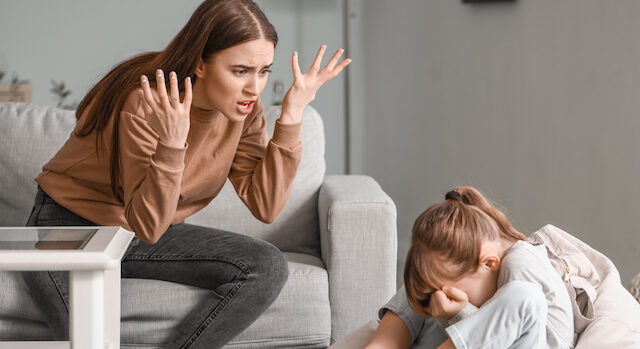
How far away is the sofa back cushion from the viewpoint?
2076 millimetres

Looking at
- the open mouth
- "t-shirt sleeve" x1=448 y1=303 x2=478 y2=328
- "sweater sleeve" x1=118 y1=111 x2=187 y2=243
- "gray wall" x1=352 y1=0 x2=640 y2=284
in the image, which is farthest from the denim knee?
"gray wall" x1=352 y1=0 x2=640 y2=284

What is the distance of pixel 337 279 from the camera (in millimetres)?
1867

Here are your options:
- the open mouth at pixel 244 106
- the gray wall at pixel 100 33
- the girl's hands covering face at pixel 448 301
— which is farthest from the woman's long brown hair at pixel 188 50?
the gray wall at pixel 100 33

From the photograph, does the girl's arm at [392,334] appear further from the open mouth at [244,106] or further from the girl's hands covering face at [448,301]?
the open mouth at [244,106]

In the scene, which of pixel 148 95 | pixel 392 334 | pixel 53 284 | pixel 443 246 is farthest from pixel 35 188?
pixel 443 246

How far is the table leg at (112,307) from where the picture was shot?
1350 millimetres

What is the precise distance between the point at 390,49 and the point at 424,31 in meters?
0.32

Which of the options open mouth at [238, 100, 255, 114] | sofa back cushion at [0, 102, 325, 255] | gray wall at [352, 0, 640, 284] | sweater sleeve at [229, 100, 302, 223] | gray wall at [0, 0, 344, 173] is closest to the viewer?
open mouth at [238, 100, 255, 114]

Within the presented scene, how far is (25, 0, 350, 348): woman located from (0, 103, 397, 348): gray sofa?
0.07m

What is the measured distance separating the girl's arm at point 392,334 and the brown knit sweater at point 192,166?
1.44ft

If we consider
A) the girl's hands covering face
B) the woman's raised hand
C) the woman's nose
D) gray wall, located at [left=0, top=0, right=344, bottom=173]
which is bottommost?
the girl's hands covering face

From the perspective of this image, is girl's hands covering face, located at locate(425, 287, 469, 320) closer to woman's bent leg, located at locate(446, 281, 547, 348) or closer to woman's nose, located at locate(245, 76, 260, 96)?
woman's bent leg, located at locate(446, 281, 547, 348)

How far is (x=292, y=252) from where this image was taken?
2.12m

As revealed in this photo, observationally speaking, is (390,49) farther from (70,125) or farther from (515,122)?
(70,125)
